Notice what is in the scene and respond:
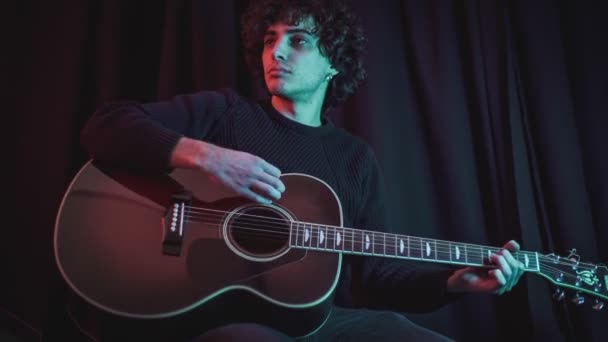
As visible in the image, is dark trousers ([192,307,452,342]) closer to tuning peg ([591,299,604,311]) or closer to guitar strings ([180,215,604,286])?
guitar strings ([180,215,604,286])

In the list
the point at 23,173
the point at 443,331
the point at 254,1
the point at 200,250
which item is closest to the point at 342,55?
the point at 254,1

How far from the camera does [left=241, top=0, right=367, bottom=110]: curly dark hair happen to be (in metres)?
1.60

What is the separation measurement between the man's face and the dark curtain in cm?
34

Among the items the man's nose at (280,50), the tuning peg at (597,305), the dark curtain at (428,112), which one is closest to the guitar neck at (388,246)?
the tuning peg at (597,305)

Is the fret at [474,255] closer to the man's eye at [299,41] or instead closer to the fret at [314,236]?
the fret at [314,236]

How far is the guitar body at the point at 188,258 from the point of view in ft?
3.10

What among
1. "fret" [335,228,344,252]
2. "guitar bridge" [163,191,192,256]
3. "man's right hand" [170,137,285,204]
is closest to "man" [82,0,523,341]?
"man's right hand" [170,137,285,204]

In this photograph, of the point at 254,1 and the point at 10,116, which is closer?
the point at 10,116

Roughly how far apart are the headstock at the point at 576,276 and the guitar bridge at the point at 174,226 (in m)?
1.11

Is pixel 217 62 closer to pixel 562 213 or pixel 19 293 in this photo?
pixel 19 293

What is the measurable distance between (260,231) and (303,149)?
42cm

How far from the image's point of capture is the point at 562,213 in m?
1.65

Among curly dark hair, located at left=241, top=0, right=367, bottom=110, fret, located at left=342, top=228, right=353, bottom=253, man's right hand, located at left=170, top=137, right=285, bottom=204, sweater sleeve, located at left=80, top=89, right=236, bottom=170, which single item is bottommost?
fret, located at left=342, top=228, right=353, bottom=253

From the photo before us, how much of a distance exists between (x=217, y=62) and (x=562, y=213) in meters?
1.59
